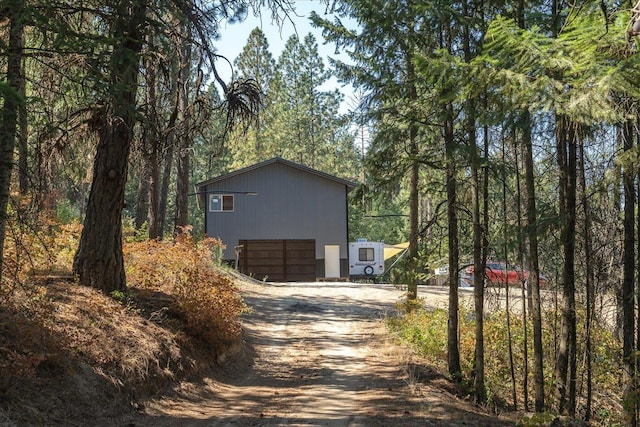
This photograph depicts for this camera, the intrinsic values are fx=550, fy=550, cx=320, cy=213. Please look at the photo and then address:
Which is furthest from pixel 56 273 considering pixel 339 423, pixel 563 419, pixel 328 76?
pixel 328 76

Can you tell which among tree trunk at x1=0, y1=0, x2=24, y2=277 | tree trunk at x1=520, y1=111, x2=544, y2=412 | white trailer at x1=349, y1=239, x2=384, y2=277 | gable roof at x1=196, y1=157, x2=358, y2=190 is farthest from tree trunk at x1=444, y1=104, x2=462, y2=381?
white trailer at x1=349, y1=239, x2=384, y2=277

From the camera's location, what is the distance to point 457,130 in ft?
33.7

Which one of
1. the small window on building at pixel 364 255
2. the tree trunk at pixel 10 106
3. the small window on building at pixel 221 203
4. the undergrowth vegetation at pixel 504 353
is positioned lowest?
the undergrowth vegetation at pixel 504 353

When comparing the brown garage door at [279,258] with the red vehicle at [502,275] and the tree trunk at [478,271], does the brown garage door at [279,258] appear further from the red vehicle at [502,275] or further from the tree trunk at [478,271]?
the tree trunk at [478,271]

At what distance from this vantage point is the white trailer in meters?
35.4

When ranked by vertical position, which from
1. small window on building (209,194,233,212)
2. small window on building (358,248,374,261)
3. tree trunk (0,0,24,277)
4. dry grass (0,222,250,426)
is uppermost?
small window on building (209,194,233,212)

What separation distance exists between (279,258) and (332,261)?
9.54ft

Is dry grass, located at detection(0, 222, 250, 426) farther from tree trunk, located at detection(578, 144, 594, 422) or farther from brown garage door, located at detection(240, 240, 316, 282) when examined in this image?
brown garage door, located at detection(240, 240, 316, 282)

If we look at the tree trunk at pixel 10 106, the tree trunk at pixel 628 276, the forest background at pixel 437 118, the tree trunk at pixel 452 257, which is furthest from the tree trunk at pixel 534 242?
the tree trunk at pixel 10 106

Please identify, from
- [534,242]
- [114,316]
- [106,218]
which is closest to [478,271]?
[534,242]

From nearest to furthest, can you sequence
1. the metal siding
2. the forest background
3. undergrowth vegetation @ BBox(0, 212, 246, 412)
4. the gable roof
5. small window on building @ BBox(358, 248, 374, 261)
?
the forest background, undergrowth vegetation @ BBox(0, 212, 246, 412), the gable roof, the metal siding, small window on building @ BBox(358, 248, 374, 261)

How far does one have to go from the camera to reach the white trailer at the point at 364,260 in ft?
116

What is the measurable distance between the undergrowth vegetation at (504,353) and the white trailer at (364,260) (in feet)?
67.6

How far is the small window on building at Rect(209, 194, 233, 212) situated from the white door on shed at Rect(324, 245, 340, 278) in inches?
229
